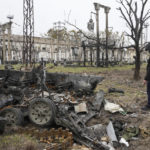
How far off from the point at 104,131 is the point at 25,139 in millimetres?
2067

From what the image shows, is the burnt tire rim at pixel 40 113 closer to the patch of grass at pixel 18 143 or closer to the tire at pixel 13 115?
the tire at pixel 13 115

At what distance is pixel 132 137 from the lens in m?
5.41

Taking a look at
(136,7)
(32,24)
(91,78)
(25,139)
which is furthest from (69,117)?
(32,24)

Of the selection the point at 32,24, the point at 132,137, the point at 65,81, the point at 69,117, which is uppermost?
the point at 32,24

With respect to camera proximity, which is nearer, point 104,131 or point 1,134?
point 1,134

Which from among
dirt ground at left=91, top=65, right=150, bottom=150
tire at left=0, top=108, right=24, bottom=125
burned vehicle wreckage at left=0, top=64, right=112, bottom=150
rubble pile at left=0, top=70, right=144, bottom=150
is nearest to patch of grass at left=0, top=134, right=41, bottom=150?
rubble pile at left=0, top=70, right=144, bottom=150

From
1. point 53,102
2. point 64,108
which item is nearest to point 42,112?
point 53,102

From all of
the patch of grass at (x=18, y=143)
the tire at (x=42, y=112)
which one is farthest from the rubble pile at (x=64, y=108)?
the patch of grass at (x=18, y=143)

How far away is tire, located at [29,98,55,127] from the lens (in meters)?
5.52

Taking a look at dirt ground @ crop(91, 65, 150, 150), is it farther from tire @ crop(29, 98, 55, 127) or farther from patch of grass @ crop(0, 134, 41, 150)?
patch of grass @ crop(0, 134, 41, 150)

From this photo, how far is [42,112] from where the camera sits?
18.6 feet

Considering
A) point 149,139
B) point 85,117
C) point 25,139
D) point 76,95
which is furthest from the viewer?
point 76,95

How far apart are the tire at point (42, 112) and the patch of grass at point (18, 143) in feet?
2.50

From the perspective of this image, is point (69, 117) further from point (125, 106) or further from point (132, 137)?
point (125, 106)
